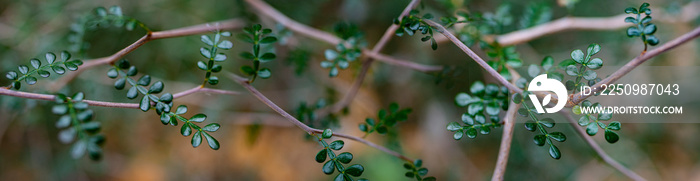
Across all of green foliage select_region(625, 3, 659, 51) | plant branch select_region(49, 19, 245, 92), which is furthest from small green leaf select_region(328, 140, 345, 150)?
green foliage select_region(625, 3, 659, 51)

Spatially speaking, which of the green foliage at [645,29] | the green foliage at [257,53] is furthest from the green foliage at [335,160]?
the green foliage at [645,29]

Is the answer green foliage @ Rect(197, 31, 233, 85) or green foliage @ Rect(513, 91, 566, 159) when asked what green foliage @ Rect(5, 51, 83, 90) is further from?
green foliage @ Rect(513, 91, 566, 159)

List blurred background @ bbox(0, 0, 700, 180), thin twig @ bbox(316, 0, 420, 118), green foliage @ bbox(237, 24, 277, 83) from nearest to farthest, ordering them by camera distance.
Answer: green foliage @ bbox(237, 24, 277, 83) → thin twig @ bbox(316, 0, 420, 118) → blurred background @ bbox(0, 0, 700, 180)

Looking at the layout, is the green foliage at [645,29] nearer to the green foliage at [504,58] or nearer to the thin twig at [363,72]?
the green foliage at [504,58]

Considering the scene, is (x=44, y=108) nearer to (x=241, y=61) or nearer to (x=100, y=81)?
(x=100, y=81)

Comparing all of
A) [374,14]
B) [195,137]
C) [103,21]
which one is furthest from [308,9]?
[195,137]
